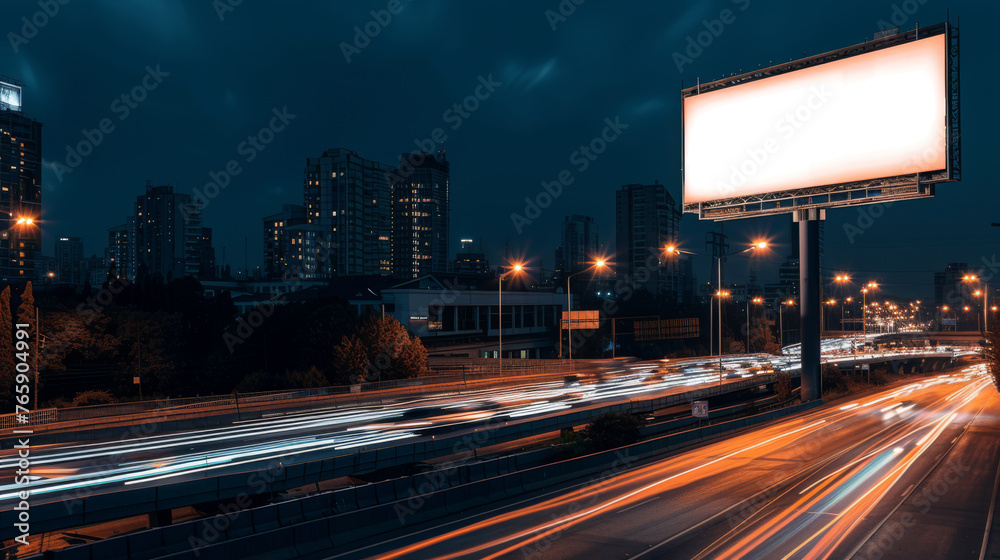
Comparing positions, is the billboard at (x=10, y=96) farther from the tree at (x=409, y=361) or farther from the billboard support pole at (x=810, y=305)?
the billboard support pole at (x=810, y=305)

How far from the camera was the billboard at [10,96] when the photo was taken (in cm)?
16162

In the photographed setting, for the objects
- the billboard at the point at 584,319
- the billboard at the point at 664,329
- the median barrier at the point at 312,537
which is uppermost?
the billboard at the point at 584,319

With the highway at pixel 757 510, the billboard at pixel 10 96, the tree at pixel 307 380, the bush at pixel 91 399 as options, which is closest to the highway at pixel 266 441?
the highway at pixel 757 510

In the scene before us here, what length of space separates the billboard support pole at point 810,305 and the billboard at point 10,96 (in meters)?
194

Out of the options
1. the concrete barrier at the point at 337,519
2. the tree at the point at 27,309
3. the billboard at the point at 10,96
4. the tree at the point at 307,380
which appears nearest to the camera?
the concrete barrier at the point at 337,519

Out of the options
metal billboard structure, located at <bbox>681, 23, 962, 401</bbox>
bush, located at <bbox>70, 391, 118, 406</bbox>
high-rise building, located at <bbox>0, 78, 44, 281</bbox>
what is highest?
high-rise building, located at <bbox>0, 78, 44, 281</bbox>

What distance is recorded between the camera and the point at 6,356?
37.4m

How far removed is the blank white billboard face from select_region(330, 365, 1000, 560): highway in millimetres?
14580

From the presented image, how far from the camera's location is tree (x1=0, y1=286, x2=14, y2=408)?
121 ft

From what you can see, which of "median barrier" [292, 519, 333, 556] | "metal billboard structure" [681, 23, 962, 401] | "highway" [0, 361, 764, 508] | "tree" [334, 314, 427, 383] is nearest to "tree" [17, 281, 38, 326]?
"highway" [0, 361, 764, 508]

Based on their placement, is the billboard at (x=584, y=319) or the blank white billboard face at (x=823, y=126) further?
the billboard at (x=584, y=319)

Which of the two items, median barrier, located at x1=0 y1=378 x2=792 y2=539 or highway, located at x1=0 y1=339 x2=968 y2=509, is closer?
median barrier, located at x1=0 y1=378 x2=792 y2=539

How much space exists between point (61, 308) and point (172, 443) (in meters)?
25.4

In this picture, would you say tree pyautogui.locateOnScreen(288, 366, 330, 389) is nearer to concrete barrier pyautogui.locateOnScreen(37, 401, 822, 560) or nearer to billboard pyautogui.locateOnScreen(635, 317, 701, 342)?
concrete barrier pyautogui.locateOnScreen(37, 401, 822, 560)
